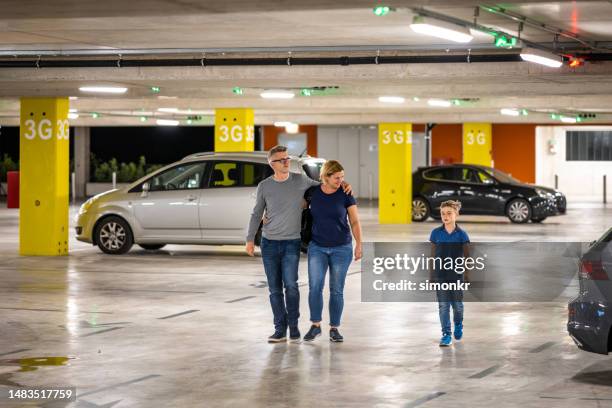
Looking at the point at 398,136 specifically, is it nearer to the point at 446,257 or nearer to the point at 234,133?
the point at 234,133

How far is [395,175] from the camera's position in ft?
102

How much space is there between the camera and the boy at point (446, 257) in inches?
386

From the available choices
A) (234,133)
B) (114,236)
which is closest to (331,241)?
(114,236)

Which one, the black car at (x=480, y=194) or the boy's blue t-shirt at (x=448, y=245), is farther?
the black car at (x=480, y=194)

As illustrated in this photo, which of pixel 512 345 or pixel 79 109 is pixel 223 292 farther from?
pixel 79 109

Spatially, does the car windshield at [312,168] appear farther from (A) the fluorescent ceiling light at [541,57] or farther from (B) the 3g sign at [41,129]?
(B) the 3g sign at [41,129]

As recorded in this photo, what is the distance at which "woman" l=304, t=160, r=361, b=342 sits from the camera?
394 inches

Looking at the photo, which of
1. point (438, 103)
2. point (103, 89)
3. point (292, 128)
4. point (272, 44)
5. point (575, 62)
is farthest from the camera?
point (292, 128)

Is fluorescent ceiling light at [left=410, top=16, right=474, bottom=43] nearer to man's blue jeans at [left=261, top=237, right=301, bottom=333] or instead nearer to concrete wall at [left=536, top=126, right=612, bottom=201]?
man's blue jeans at [left=261, top=237, right=301, bottom=333]

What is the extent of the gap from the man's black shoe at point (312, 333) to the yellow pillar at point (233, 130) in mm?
15449

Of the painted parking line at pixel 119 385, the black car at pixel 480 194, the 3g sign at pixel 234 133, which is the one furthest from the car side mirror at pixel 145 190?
the black car at pixel 480 194

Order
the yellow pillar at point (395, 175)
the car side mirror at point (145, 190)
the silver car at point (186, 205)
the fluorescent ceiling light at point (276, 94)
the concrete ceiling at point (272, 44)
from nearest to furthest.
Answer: the concrete ceiling at point (272, 44)
the silver car at point (186, 205)
the car side mirror at point (145, 190)
the fluorescent ceiling light at point (276, 94)
the yellow pillar at point (395, 175)

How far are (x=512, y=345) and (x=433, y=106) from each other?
64.0ft

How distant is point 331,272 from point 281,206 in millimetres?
715
